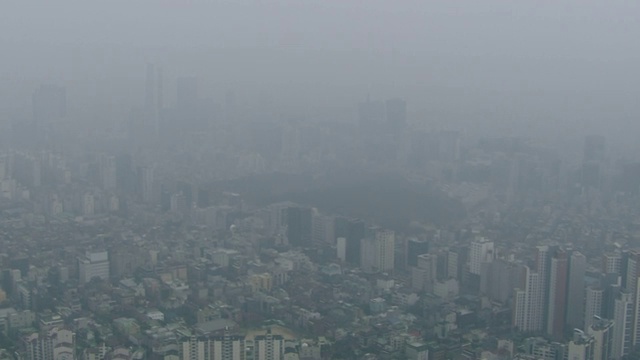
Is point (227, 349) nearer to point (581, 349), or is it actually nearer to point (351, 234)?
point (581, 349)

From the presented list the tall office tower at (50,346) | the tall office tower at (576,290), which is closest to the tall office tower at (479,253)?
the tall office tower at (576,290)

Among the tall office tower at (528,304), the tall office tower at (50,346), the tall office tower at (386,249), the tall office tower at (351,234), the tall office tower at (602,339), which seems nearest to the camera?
the tall office tower at (50,346)

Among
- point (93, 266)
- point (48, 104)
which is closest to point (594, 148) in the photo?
point (93, 266)

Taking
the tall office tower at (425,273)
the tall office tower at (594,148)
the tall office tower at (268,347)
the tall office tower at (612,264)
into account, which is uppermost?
the tall office tower at (594,148)

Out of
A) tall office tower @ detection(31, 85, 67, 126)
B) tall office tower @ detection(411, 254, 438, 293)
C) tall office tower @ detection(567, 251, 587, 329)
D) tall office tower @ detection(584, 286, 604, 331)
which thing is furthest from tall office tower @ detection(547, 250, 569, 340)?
tall office tower @ detection(31, 85, 67, 126)

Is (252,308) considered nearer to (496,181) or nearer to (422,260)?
(422,260)

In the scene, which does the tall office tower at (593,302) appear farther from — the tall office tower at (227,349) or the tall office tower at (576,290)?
the tall office tower at (227,349)

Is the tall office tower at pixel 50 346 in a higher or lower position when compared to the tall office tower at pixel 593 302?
lower
